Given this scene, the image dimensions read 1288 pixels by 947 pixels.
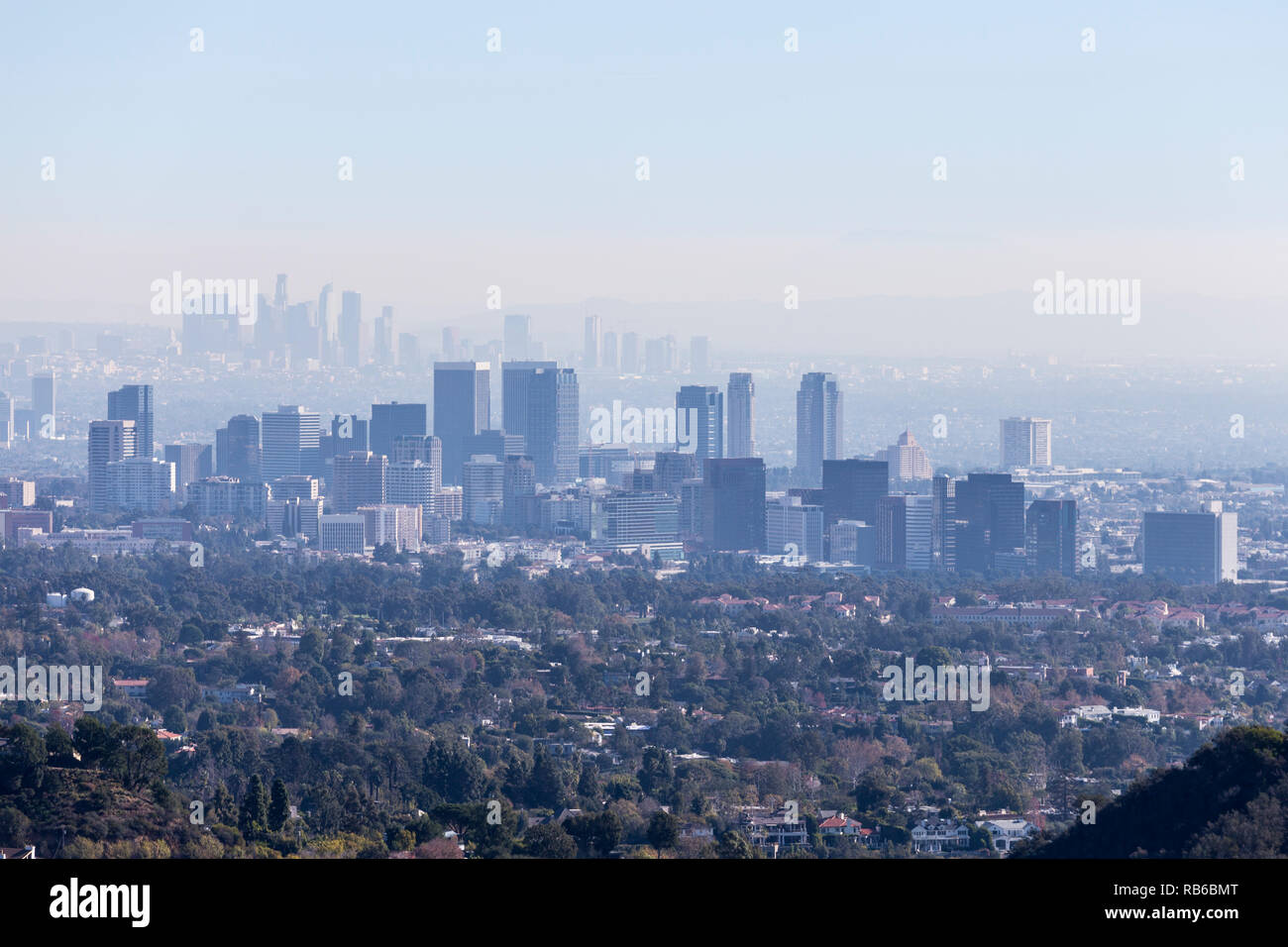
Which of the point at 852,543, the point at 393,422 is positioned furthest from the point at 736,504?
the point at 393,422

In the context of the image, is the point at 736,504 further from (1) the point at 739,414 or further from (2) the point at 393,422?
(2) the point at 393,422

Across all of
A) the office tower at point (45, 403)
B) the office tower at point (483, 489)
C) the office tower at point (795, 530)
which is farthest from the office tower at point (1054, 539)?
the office tower at point (45, 403)

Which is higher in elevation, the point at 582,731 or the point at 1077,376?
the point at 1077,376

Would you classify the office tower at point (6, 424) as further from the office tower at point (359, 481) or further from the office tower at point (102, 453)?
the office tower at point (359, 481)

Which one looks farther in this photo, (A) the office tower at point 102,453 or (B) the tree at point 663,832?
(A) the office tower at point 102,453
